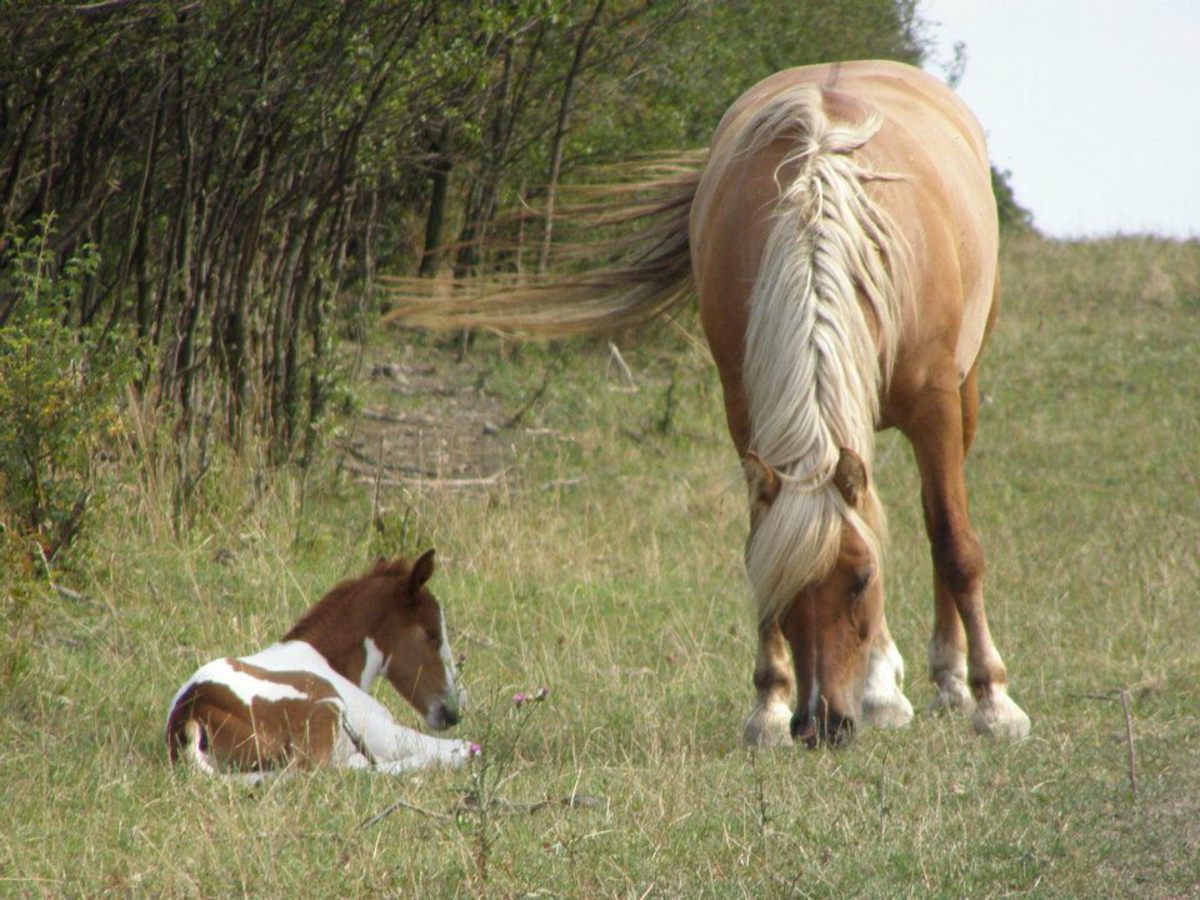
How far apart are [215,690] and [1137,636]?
4.00 metres

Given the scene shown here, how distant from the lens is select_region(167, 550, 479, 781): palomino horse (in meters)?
4.18

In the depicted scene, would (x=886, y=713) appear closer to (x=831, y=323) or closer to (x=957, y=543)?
(x=957, y=543)

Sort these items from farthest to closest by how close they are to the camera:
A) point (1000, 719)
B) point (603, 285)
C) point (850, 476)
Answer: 1. point (603, 285)
2. point (1000, 719)
3. point (850, 476)

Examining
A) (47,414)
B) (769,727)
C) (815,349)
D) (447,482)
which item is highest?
(815,349)

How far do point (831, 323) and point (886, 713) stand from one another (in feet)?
4.97

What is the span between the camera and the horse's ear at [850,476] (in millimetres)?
4031

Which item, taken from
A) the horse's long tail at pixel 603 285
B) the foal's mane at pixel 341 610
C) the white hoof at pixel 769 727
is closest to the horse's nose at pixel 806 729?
the white hoof at pixel 769 727

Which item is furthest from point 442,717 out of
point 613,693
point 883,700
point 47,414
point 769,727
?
point 47,414

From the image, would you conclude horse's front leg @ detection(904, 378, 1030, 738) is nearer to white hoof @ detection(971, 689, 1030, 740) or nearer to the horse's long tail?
white hoof @ detection(971, 689, 1030, 740)

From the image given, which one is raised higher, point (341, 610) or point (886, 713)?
point (341, 610)

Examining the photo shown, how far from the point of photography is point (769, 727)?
15.6 ft

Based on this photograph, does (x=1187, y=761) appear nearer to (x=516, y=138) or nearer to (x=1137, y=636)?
(x=1137, y=636)

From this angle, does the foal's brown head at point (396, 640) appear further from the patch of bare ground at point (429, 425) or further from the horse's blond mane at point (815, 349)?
the patch of bare ground at point (429, 425)

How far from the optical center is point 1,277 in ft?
25.0
